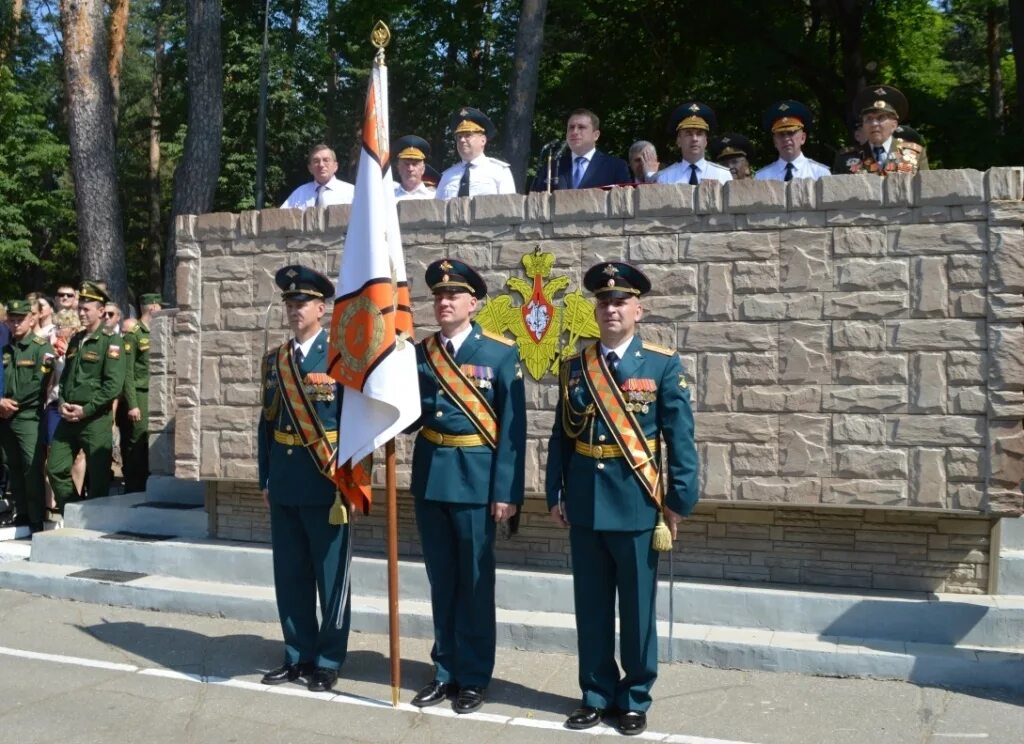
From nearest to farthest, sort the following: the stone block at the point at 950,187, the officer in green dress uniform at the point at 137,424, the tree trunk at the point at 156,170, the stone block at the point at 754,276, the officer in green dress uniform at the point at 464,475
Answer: the officer in green dress uniform at the point at 464,475 < the stone block at the point at 950,187 < the stone block at the point at 754,276 < the officer in green dress uniform at the point at 137,424 < the tree trunk at the point at 156,170

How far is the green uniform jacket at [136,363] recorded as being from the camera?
9492 mm

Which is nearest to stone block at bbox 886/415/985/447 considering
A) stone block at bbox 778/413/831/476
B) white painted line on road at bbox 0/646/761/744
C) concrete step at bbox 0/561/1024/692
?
stone block at bbox 778/413/831/476

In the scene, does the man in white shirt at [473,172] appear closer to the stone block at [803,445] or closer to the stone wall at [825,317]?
the stone wall at [825,317]

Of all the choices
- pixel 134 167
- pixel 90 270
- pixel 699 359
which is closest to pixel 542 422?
pixel 699 359

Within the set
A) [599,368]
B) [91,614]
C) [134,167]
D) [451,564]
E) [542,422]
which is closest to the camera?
[599,368]

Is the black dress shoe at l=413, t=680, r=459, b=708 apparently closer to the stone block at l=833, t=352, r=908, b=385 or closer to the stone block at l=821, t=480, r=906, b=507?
the stone block at l=821, t=480, r=906, b=507

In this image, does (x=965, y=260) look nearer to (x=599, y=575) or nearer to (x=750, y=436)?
(x=750, y=436)

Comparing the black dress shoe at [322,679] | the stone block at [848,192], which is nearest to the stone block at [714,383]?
the stone block at [848,192]

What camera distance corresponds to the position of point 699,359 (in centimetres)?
635

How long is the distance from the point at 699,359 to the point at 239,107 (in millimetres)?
22995

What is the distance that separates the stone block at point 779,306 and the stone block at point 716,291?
0.06 m

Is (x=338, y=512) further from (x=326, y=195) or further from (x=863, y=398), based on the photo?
(x=326, y=195)

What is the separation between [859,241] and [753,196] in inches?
23.9

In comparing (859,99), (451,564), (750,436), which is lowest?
(451,564)
